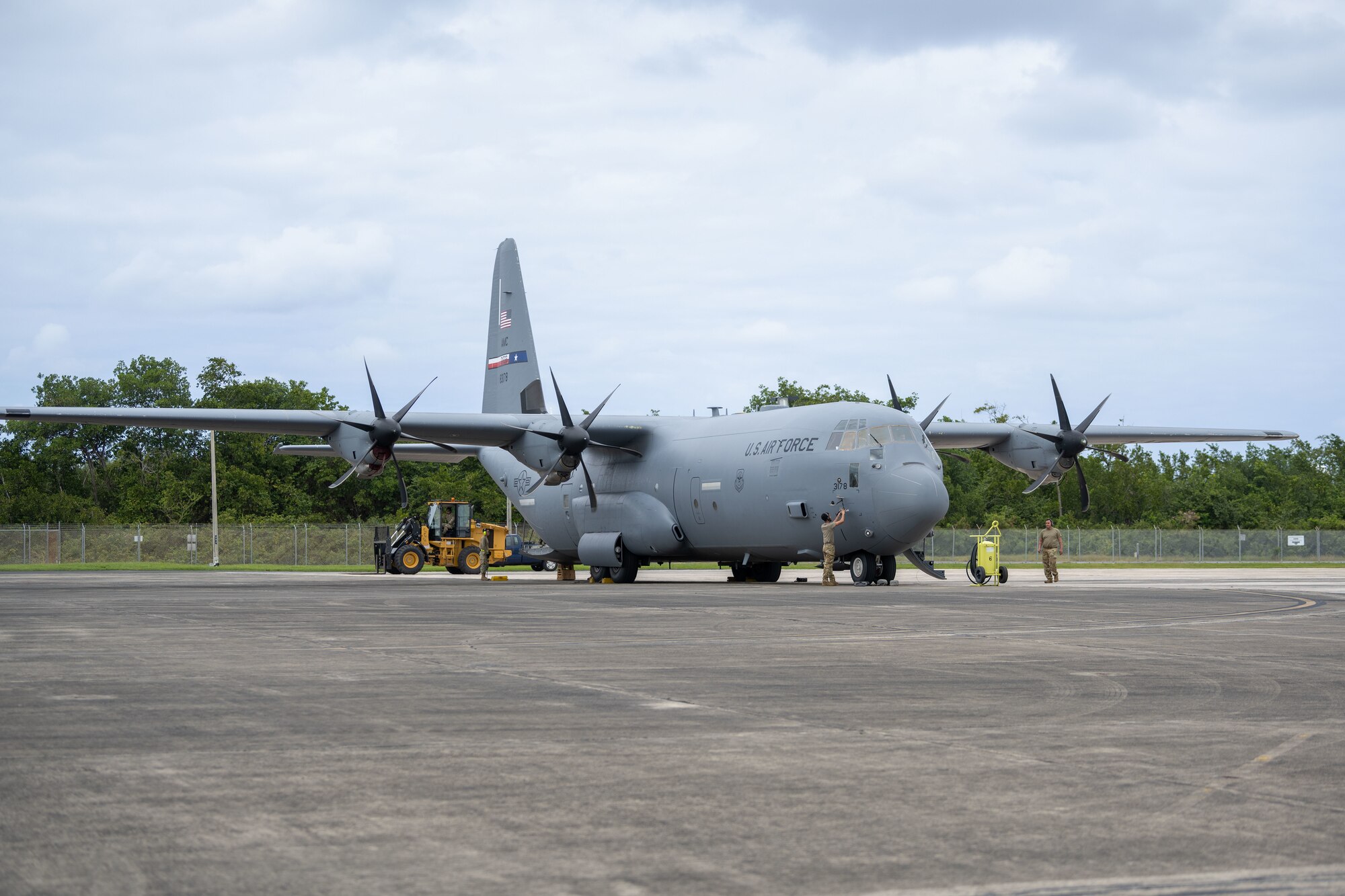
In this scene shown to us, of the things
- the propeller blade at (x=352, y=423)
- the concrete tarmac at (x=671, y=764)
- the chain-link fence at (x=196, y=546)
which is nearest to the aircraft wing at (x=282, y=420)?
the propeller blade at (x=352, y=423)

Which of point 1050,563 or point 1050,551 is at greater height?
point 1050,551

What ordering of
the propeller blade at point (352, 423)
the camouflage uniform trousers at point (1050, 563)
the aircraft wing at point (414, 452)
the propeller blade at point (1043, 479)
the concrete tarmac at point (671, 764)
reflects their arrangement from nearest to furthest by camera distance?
the concrete tarmac at point (671, 764) → the propeller blade at point (352, 423) → the camouflage uniform trousers at point (1050, 563) → the propeller blade at point (1043, 479) → the aircraft wing at point (414, 452)

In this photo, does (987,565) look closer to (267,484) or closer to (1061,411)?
(1061,411)

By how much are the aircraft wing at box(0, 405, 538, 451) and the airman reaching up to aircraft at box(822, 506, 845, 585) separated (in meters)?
8.61

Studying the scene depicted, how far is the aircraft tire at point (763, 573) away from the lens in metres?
34.4

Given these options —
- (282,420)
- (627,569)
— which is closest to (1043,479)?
(627,569)

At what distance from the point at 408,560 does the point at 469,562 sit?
2.35 metres

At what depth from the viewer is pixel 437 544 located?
51.7m

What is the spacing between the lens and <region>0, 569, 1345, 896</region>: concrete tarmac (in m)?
4.22

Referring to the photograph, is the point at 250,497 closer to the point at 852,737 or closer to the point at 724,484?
the point at 724,484

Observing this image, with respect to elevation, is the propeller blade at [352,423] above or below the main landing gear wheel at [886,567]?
above

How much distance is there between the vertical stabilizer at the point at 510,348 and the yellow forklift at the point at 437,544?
1058 cm

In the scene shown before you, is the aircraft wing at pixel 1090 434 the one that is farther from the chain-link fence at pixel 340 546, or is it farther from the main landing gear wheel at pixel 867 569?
the chain-link fence at pixel 340 546

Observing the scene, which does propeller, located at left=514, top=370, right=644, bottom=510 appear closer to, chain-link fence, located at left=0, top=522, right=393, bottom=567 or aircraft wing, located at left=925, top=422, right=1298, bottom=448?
aircraft wing, located at left=925, top=422, right=1298, bottom=448
